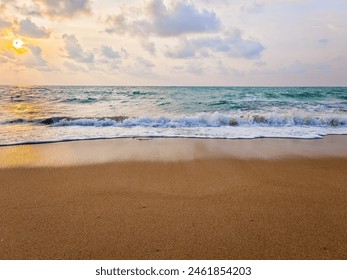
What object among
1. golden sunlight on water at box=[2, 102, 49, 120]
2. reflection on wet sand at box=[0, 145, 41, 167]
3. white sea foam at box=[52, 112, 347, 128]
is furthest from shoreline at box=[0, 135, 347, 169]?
golden sunlight on water at box=[2, 102, 49, 120]

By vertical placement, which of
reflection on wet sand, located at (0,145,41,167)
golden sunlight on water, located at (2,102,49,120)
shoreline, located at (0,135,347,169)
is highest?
golden sunlight on water, located at (2,102,49,120)

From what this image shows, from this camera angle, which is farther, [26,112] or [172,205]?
[26,112]

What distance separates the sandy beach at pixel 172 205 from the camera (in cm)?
252

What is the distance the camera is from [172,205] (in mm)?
3420

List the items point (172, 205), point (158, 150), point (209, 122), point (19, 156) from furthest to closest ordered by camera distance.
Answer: point (209, 122), point (158, 150), point (19, 156), point (172, 205)

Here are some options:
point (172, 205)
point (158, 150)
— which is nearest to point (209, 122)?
point (158, 150)

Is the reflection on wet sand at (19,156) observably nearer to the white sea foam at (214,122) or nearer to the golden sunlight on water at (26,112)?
the white sea foam at (214,122)

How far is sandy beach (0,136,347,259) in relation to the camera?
99.2 inches

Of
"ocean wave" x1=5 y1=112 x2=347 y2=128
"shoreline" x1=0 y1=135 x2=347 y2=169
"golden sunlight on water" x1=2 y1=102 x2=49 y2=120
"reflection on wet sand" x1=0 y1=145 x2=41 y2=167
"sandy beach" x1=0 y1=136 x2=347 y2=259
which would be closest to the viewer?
"sandy beach" x1=0 y1=136 x2=347 y2=259

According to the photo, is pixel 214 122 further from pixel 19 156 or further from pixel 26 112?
pixel 26 112

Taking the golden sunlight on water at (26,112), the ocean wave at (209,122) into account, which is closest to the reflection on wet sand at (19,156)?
the ocean wave at (209,122)

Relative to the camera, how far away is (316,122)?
1084cm

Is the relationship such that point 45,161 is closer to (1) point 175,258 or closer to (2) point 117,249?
(2) point 117,249

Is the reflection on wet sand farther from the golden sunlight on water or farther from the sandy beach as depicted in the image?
the golden sunlight on water
